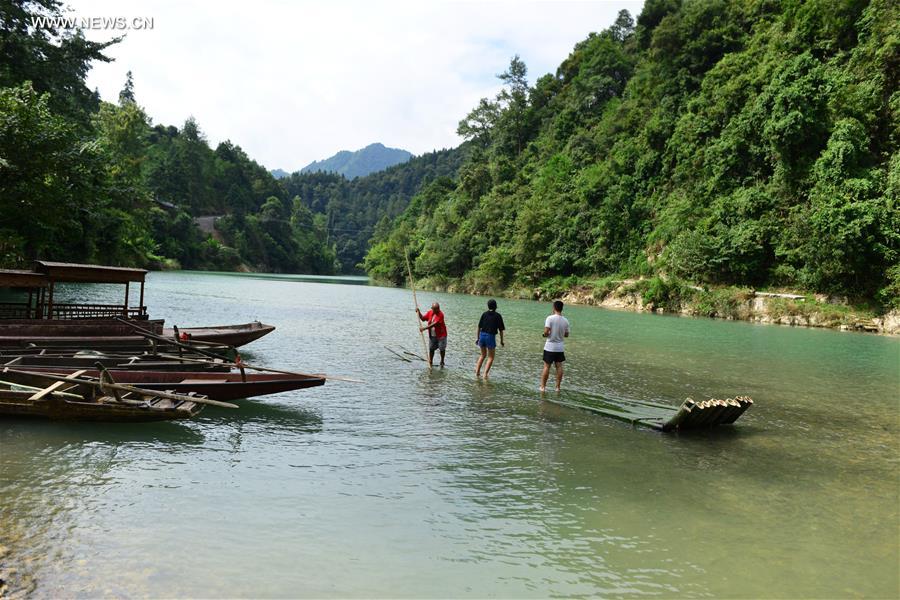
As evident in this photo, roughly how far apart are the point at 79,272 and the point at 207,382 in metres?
8.00

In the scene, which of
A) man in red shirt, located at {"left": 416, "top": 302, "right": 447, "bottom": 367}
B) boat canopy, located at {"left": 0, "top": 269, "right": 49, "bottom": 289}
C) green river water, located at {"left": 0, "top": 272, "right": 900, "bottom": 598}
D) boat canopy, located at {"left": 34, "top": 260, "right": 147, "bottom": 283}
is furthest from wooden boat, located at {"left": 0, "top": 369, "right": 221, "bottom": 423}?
man in red shirt, located at {"left": 416, "top": 302, "right": 447, "bottom": 367}

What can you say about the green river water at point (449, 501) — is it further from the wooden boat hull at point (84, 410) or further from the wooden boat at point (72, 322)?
the wooden boat at point (72, 322)

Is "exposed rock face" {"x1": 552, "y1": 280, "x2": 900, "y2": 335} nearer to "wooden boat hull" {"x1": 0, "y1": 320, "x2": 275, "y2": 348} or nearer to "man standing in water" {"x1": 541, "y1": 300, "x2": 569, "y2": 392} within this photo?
"man standing in water" {"x1": 541, "y1": 300, "x2": 569, "y2": 392}

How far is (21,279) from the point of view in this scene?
15086 mm

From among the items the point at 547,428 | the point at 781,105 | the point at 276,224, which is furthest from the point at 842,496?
the point at 276,224

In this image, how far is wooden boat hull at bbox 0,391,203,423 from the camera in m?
9.26

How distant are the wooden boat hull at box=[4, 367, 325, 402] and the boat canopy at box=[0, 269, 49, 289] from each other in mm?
5111

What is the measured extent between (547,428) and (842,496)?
460 centimetres

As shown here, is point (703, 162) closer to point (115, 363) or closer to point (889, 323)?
point (889, 323)

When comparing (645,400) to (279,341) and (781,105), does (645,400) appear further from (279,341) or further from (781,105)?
(781,105)

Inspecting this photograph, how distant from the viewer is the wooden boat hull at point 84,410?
30.4ft

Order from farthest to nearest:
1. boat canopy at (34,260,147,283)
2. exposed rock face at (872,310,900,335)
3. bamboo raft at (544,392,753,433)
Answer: exposed rock face at (872,310,900,335), boat canopy at (34,260,147,283), bamboo raft at (544,392,753,433)

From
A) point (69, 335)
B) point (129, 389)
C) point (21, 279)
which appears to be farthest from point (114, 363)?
point (21, 279)

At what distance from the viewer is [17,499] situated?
6.58 m
